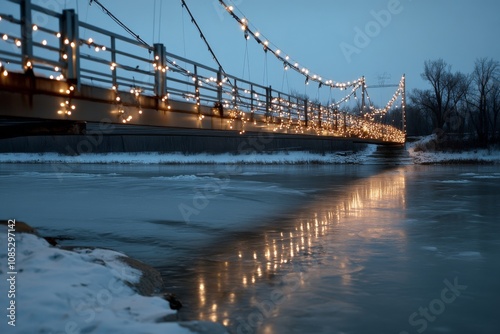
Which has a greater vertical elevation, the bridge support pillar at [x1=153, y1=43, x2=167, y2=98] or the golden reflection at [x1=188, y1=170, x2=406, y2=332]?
the bridge support pillar at [x1=153, y1=43, x2=167, y2=98]

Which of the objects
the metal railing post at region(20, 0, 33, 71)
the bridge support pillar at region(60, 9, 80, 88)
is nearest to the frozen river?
the bridge support pillar at region(60, 9, 80, 88)

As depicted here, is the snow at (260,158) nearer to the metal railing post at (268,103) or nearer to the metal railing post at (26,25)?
the metal railing post at (268,103)

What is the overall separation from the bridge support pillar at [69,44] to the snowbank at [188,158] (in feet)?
138

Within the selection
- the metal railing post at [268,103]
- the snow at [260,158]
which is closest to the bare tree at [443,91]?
the snow at [260,158]

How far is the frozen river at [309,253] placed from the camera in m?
5.38

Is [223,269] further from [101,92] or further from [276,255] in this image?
[101,92]

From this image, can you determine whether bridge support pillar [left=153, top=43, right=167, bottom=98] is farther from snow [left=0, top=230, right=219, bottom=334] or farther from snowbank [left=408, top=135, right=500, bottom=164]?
snowbank [left=408, top=135, right=500, bottom=164]

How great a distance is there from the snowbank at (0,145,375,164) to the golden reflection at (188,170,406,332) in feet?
126

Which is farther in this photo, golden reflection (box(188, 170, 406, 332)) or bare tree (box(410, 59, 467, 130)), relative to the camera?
bare tree (box(410, 59, 467, 130))

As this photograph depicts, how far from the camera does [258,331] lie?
194 inches

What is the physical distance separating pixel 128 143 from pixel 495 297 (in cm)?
6837

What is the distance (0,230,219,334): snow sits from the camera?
4.60 m

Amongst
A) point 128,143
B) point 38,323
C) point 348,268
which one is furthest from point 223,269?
point 128,143

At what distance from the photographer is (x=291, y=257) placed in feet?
26.5
